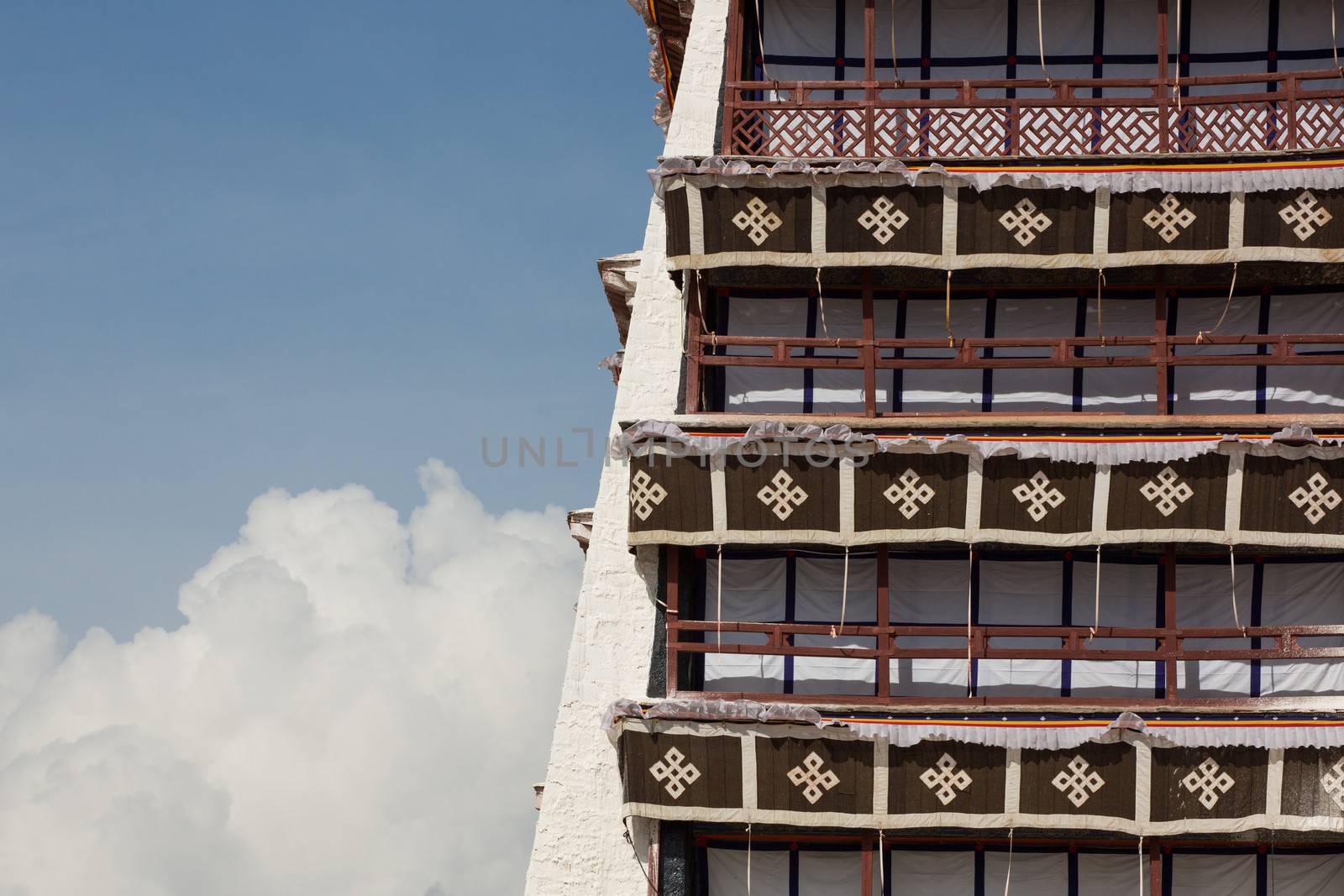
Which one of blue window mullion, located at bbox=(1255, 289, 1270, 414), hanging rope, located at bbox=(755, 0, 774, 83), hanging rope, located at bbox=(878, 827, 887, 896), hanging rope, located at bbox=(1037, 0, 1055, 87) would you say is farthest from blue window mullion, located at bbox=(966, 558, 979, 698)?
hanging rope, located at bbox=(755, 0, 774, 83)

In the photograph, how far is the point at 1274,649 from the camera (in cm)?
2050

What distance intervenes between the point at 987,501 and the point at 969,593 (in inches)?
56.2

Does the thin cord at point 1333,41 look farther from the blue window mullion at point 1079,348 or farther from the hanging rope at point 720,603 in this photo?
the hanging rope at point 720,603

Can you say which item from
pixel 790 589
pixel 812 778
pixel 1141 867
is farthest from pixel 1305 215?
pixel 812 778

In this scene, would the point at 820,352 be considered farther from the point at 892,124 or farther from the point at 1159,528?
the point at 1159,528

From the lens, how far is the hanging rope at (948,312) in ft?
69.1

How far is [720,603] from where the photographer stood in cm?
2069

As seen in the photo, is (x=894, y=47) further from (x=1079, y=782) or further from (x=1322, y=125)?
(x=1079, y=782)

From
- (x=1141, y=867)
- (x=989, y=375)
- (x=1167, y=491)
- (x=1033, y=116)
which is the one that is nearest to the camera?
(x=1141, y=867)

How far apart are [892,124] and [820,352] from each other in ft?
11.6

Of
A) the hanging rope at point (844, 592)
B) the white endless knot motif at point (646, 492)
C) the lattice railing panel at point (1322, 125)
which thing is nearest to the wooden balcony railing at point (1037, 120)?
the lattice railing panel at point (1322, 125)

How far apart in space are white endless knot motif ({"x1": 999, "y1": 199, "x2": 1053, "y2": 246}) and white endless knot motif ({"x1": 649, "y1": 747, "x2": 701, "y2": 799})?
26.6 ft

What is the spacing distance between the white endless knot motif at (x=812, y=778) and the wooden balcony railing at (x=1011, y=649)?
102 centimetres

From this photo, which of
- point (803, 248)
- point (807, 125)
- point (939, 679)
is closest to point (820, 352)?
point (803, 248)
